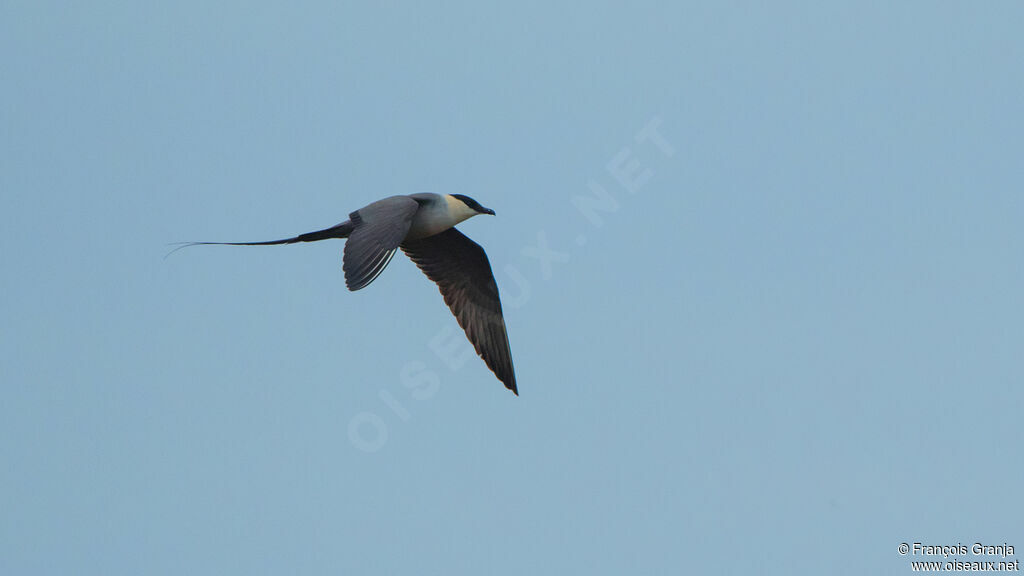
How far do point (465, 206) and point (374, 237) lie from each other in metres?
2.18

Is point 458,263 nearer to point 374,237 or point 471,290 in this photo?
point 471,290

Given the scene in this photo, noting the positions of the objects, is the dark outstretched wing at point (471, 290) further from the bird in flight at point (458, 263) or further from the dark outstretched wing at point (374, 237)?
the dark outstretched wing at point (374, 237)

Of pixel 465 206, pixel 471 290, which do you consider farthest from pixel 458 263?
pixel 465 206

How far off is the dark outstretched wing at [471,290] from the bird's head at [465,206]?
2.45 feet

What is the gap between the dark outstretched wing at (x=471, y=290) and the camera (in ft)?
44.9

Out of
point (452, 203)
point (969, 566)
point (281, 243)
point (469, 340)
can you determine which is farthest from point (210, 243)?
point (969, 566)

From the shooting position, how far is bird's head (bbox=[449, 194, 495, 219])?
12805mm

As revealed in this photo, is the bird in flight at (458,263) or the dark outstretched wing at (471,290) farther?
the dark outstretched wing at (471,290)

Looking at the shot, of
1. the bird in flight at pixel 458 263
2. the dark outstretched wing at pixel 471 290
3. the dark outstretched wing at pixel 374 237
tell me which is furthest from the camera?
the dark outstretched wing at pixel 471 290

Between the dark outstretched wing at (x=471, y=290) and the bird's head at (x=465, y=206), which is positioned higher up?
the bird's head at (x=465, y=206)

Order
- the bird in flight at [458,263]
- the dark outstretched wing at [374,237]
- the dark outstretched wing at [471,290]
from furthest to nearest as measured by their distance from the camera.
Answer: the dark outstretched wing at [471,290] → the bird in flight at [458,263] → the dark outstretched wing at [374,237]

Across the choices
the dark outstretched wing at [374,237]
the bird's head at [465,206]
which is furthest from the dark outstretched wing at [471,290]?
the dark outstretched wing at [374,237]

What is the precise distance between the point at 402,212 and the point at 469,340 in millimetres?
2683

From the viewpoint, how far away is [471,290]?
45.6 ft
